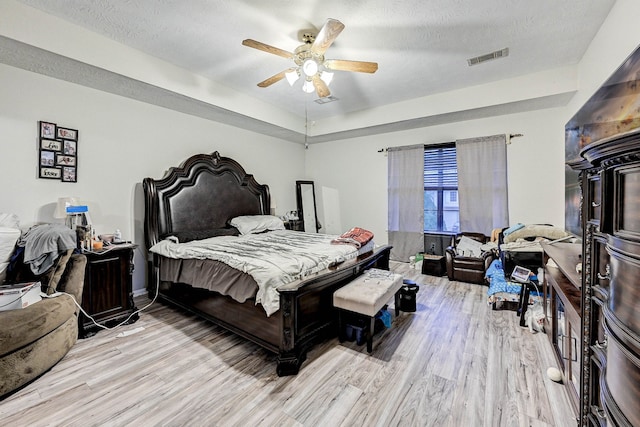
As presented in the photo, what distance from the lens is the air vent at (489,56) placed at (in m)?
3.15

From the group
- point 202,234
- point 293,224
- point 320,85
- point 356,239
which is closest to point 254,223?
point 202,234

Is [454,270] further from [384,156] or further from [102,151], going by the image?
[102,151]

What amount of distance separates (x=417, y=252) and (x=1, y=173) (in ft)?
18.8

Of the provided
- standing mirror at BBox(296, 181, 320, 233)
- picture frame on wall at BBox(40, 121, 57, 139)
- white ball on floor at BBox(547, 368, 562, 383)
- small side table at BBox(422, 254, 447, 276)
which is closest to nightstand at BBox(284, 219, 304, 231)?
standing mirror at BBox(296, 181, 320, 233)

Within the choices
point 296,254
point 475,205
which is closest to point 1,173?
point 296,254

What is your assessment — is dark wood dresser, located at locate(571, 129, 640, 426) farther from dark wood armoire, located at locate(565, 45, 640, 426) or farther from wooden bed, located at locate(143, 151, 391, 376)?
wooden bed, located at locate(143, 151, 391, 376)

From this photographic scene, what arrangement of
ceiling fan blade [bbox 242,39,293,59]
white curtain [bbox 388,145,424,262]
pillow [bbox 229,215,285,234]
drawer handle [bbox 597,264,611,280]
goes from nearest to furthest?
drawer handle [bbox 597,264,611,280], ceiling fan blade [bbox 242,39,293,59], pillow [bbox 229,215,285,234], white curtain [bbox 388,145,424,262]

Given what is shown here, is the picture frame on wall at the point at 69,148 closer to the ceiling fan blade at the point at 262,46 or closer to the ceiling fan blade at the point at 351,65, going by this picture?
the ceiling fan blade at the point at 262,46

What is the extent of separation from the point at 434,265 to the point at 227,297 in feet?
11.6

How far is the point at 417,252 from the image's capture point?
5.31m

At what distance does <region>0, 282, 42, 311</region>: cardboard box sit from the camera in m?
2.01

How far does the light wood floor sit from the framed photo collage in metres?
1.82

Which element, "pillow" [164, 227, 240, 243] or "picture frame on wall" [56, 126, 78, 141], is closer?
"picture frame on wall" [56, 126, 78, 141]

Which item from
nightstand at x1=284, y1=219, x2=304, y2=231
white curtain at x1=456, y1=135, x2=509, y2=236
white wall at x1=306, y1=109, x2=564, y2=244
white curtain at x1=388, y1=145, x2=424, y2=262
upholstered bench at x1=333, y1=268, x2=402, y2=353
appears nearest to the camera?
upholstered bench at x1=333, y1=268, x2=402, y2=353
